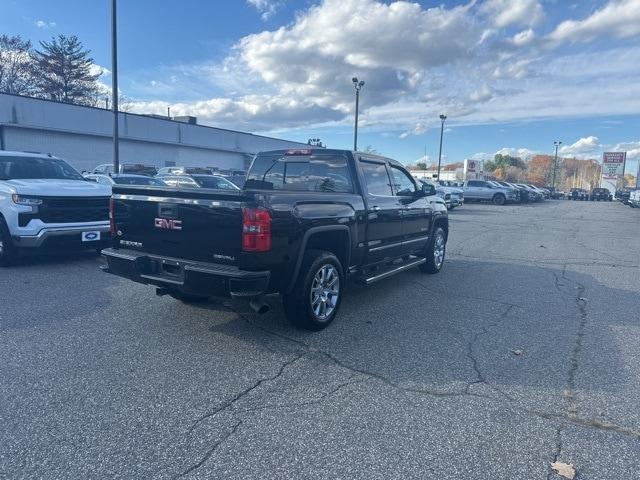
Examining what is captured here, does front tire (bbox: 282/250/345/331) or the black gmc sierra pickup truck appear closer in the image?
the black gmc sierra pickup truck

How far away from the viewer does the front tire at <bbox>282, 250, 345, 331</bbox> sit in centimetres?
468

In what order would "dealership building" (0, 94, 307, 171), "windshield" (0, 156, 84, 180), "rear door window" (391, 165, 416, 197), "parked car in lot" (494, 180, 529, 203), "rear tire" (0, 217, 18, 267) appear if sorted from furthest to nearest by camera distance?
"parked car in lot" (494, 180, 529, 203), "dealership building" (0, 94, 307, 171), "windshield" (0, 156, 84, 180), "rear tire" (0, 217, 18, 267), "rear door window" (391, 165, 416, 197)

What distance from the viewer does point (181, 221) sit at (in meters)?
4.50

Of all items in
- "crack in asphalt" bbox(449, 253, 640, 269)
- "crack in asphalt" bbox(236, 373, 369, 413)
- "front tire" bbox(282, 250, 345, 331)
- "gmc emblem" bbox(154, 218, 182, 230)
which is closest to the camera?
"crack in asphalt" bbox(236, 373, 369, 413)

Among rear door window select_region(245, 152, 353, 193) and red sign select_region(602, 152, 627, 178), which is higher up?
red sign select_region(602, 152, 627, 178)

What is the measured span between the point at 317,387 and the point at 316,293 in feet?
4.51

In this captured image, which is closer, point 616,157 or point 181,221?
point 181,221

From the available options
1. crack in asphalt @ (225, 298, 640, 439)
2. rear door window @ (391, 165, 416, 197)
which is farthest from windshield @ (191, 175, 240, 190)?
crack in asphalt @ (225, 298, 640, 439)

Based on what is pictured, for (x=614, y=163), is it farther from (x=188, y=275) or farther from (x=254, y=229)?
(x=188, y=275)

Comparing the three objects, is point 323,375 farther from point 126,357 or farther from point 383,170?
point 383,170

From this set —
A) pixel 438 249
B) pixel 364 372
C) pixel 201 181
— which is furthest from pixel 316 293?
pixel 201 181

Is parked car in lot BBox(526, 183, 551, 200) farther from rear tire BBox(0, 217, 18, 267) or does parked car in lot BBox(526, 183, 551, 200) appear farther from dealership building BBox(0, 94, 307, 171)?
rear tire BBox(0, 217, 18, 267)

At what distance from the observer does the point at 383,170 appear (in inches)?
255

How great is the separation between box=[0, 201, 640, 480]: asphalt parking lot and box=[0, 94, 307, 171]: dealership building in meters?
28.9
